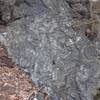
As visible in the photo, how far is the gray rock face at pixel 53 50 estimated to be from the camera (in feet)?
13.3

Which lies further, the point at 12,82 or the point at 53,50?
the point at 53,50

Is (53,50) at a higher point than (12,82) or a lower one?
higher

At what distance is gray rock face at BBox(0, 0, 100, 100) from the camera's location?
4039mm

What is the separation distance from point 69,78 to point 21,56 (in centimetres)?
91

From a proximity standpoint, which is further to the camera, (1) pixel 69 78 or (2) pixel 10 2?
(2) pixel 10 2

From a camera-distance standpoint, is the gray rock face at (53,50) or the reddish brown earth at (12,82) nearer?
the reddish brown earth at (12,82)

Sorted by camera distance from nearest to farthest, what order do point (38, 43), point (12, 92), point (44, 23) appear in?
point (12, 92), point (38, 43), point (44, 23)

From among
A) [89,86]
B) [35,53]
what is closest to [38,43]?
[35,53]

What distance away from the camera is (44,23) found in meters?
4.76

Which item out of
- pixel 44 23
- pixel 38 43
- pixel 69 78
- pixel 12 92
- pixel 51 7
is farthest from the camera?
pixel 51 7

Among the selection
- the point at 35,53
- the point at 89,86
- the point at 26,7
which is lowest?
the point at 89,86

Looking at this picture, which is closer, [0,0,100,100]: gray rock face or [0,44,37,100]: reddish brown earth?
[0,44,37,100]: reddish brown earth

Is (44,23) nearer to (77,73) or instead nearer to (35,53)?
(35,53)

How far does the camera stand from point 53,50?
4391 mm
